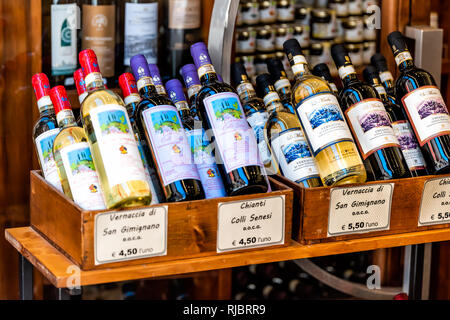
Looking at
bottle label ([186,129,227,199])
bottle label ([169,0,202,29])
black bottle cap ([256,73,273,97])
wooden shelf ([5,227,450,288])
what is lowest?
wooden shelf ([5,227,450,288])

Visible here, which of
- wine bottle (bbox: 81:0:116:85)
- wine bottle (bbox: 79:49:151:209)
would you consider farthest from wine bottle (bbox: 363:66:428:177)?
wine bottle (bbox: 81:0:116:85)

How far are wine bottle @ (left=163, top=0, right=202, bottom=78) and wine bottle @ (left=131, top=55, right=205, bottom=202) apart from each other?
771 mm

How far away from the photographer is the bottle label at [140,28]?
1.82 meters

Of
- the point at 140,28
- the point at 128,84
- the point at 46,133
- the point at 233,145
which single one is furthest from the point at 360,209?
the point at 140,28

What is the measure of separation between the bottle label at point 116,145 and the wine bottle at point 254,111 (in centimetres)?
31

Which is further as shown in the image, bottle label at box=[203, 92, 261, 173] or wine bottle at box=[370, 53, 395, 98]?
wine bottle at box=[370, 53, 395, 98]

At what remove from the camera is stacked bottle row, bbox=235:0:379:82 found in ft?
7.57

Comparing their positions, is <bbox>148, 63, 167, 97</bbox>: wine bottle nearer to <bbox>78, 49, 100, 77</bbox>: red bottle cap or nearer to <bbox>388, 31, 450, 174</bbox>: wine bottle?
<bbox>78, 49, 100, 77</bbox>: red bottle cap

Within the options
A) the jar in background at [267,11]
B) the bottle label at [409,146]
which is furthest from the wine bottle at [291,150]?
the jar in background at [267,11]

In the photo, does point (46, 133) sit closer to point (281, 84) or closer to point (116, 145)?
point (116, 145)

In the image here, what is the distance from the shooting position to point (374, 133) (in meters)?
1.28

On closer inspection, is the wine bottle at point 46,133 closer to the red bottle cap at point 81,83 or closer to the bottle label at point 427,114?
the red bottle cap at point 81,83

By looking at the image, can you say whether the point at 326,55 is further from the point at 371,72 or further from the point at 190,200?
the point at 190,200

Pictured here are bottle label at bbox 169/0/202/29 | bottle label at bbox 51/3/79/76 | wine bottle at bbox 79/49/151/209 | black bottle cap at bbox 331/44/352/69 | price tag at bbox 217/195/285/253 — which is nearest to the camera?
wine bottle at bbox 79/49/151/209
